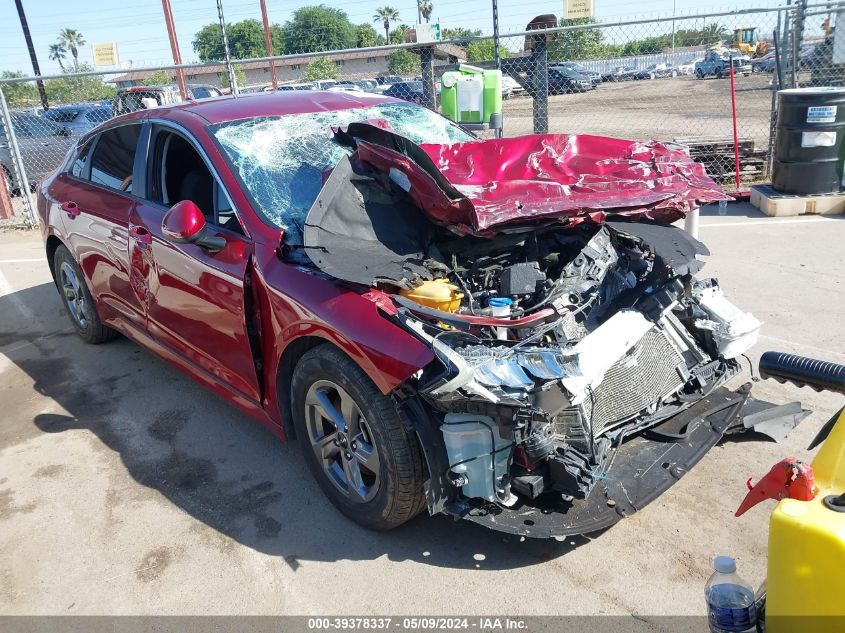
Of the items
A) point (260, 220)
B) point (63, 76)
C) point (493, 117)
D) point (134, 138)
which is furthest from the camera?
point (63, 76)

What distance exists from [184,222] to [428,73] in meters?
6.60

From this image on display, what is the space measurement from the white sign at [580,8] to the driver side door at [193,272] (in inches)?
238

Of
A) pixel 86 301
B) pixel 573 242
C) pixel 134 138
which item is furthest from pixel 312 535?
pixel 86 301

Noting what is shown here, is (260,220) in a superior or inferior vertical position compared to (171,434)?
superior

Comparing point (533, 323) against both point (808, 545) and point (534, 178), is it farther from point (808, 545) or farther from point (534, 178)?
point (808, 545)

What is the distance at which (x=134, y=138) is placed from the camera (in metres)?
4.47

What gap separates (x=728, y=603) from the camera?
59.3 inches

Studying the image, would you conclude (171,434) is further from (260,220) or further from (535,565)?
(535,565)

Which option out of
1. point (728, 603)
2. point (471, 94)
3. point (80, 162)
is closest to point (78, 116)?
point (471, 94)

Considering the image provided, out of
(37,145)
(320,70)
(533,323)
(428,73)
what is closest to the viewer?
(533,323)

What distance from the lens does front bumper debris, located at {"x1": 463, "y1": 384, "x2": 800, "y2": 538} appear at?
2719 mm

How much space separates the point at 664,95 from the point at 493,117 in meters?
21.9

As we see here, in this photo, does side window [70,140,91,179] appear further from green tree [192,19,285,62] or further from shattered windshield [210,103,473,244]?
green tree [192,19,285,62]

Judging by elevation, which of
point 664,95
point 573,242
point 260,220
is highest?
point 260,220
